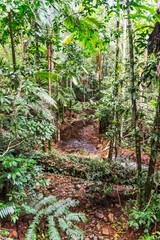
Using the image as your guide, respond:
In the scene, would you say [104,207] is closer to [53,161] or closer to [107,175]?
[107,175]

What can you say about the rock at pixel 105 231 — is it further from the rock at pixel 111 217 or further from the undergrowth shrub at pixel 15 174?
the undergrowth shrub at pixel 15 174

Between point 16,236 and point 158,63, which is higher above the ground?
point 158,63

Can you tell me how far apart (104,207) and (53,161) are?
71.6 inches

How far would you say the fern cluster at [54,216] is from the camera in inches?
74.0

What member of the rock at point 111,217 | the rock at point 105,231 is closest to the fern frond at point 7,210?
the rock at point 105,231

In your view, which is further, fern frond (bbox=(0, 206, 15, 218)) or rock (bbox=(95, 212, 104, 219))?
rock (bbox=(95, 212, 104, 219))

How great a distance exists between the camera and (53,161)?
162 inches

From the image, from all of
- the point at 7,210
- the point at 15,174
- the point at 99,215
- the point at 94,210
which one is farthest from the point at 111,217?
the point at 15,174

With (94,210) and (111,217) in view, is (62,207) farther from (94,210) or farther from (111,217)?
(111,217)

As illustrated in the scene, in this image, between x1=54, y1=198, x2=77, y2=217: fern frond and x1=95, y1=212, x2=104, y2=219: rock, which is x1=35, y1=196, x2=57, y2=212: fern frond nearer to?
x1=54, y1=198, x2=77, y2=217: fern frond

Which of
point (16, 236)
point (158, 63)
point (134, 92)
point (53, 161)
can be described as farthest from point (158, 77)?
point (53, 161)

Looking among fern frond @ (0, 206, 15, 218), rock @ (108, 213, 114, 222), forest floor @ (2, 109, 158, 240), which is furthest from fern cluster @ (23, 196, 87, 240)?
rock @ (108, 213, 114, 222)

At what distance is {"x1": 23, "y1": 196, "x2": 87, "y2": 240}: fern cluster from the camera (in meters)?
1.88

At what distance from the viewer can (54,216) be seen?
7.03ft
